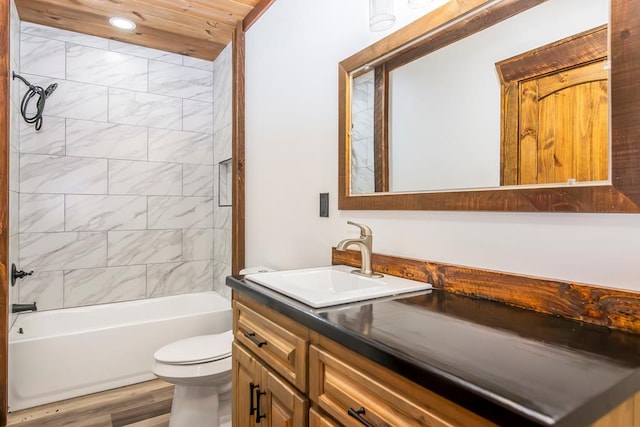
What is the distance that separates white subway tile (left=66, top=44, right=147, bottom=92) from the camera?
2.88 metres

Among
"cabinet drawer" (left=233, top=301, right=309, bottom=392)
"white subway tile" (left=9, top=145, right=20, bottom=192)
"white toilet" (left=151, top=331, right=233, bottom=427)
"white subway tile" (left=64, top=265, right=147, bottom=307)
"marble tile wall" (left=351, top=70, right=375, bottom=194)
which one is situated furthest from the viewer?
"white subway tile" (left=64, top=265, right=147, bottom=307)

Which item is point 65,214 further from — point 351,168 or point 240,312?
point 351,168

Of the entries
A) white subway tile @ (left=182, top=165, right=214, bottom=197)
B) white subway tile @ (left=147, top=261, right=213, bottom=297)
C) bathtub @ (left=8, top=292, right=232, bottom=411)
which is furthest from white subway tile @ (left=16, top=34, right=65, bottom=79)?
bathtub @ (left=8, top=292, right=232, bottom=411)

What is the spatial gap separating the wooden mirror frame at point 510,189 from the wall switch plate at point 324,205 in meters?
0.15

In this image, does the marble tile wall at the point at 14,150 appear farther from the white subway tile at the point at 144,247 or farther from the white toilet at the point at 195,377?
the white toilet at the point at 195,377

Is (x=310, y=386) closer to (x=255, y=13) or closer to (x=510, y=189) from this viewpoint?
(x=510, y=189)

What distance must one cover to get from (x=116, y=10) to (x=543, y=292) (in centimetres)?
297

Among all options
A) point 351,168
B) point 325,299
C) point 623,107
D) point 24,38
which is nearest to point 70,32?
point 24,38

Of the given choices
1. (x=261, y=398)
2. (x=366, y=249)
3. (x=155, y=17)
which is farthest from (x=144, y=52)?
(x=261, y=398)

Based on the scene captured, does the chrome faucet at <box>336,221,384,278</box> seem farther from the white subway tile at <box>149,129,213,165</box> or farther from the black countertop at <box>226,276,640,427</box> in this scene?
the white subway tile at <box>149,129,213,165</box>

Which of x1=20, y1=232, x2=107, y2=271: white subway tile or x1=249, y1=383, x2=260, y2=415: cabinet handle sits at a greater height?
x1=20, y1=232, x2=107, y2=271: white subway tile

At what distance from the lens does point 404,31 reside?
1.42 m

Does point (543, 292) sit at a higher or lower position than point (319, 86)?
lower

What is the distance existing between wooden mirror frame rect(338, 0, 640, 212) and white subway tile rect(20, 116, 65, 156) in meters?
2.32
